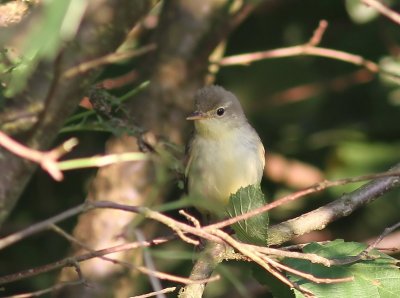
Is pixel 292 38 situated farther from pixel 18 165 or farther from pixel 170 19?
pixel 18 165

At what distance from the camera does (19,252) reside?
12.0ft

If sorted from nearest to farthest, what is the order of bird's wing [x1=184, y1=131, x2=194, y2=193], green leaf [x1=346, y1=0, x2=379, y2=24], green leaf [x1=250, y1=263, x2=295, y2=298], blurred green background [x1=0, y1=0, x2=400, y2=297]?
1. green leaf [x1=250, y1=263, x2=295, y2=298]
2. bird's wing [x1=184, y1=131, x2=194, y2=193]
3. green leaf [x1=346, y1=0, x2=379, y2=24]
4. blurred green background [x1=0, y1=0, x2=400, y2=297]

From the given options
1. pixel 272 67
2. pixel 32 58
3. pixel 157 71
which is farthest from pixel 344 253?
pixel 272 67

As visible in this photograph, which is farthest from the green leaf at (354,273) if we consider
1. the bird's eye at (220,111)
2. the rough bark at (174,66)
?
the bird's eye at (220,111)

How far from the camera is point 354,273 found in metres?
2.09

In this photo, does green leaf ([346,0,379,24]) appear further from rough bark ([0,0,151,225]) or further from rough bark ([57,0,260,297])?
rough bark ([0,0,151,225])

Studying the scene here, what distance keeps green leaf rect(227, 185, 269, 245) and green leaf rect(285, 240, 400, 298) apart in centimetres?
11

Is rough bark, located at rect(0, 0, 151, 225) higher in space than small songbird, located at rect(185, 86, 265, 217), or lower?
lower

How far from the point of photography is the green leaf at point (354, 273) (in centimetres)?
204

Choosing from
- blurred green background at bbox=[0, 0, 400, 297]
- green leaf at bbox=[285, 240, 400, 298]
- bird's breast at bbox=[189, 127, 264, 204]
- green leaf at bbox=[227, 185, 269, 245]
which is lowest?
green leaf at bbox=[285, 240, 400, 298]

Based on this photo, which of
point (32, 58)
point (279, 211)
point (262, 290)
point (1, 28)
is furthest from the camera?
point (279, 211)

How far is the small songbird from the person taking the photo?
141 inches

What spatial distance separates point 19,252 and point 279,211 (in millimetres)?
1392

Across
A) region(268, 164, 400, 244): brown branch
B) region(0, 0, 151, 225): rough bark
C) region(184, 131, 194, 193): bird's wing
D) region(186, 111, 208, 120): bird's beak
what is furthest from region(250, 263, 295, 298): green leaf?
region(186, 111, 208, 120): bird's beak
